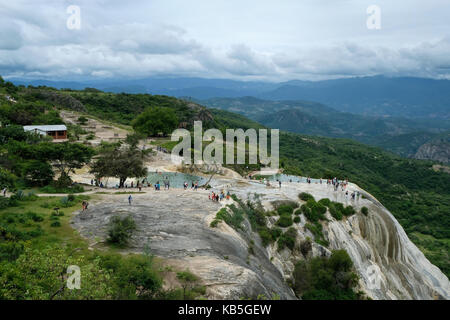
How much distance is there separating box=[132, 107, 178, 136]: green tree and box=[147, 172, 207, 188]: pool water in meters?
30.4

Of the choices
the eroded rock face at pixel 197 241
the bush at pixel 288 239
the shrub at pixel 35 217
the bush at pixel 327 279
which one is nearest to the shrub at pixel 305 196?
the bush at pixel 288 239

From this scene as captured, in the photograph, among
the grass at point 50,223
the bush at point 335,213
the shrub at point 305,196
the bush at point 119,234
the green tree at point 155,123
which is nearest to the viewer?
the grass at point 50,223

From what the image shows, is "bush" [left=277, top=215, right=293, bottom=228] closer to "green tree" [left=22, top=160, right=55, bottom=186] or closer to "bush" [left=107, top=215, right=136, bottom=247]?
"bush" [left=107, top=215, right=136, bottom=247]

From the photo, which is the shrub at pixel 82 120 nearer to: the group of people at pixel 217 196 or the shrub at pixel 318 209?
the group of people at pixel 217 196

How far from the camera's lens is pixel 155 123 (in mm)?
83938

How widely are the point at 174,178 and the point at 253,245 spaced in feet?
84.3

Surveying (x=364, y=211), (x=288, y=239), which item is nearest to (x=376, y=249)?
(x=364, y=211)

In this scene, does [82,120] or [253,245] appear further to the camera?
[82,120]

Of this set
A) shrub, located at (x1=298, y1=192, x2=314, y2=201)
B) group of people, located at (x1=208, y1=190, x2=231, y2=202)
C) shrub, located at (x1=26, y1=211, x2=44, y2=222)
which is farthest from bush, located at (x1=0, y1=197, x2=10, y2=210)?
shrub, located at (x1=298, y1=192, x2=314, y2=201)

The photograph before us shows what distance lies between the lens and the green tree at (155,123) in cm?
8381

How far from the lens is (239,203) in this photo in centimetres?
3769

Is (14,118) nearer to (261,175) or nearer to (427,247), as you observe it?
(261,175)

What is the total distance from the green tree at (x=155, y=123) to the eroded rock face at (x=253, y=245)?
38614mm

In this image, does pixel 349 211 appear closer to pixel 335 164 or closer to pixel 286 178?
pixel 286 178
